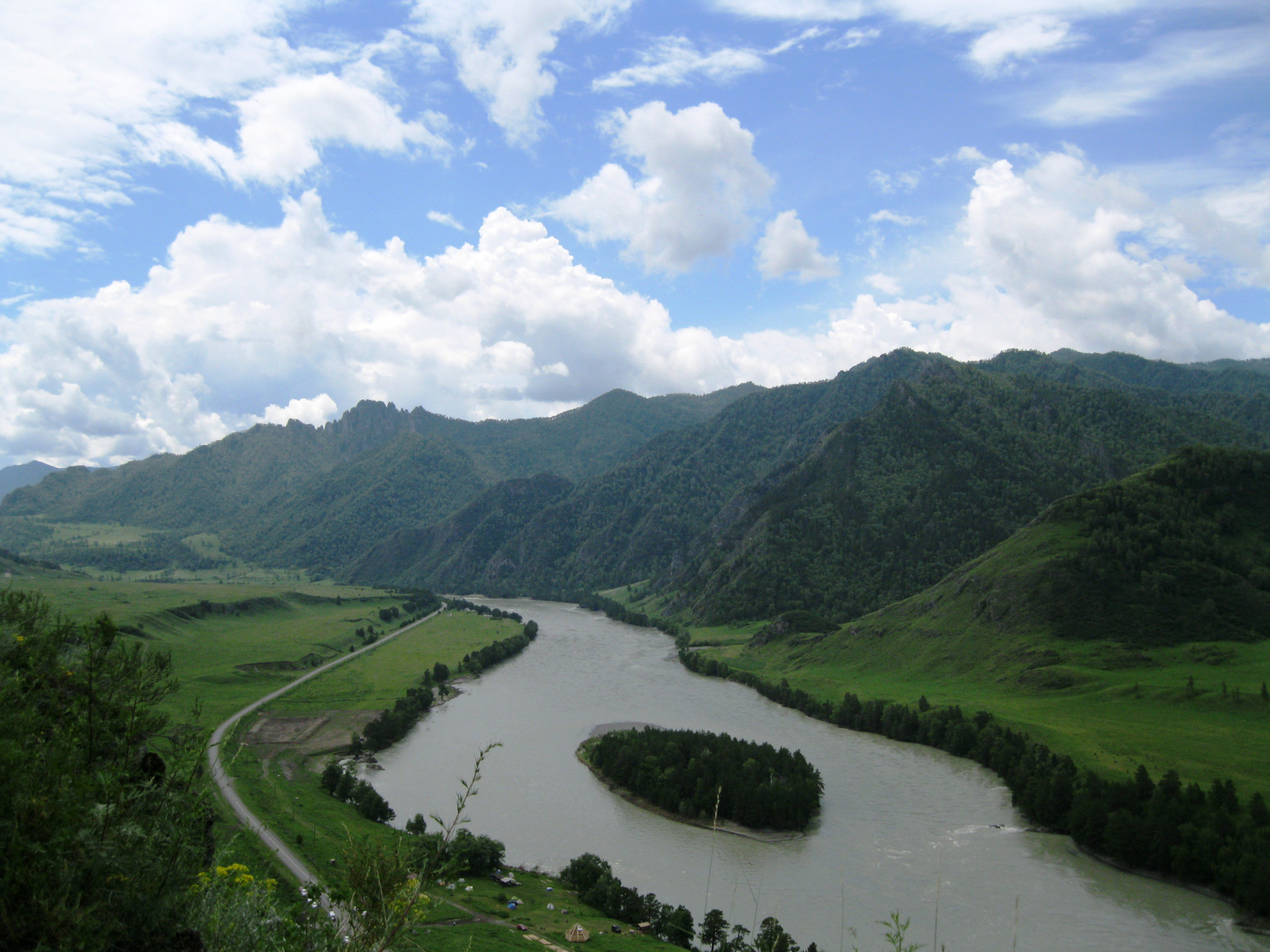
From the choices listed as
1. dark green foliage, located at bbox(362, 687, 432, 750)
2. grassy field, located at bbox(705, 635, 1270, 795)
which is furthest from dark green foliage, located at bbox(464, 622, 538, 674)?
grassy field, located at bbox(705, 635, 1270, 795)

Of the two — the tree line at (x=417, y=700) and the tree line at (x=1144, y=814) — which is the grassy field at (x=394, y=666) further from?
the tree line at (x=1144, y=814)

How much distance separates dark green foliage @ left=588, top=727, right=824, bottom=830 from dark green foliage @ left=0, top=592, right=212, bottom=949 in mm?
62445

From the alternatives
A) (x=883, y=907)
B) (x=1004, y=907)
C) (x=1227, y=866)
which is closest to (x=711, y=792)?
(x=883, y=907)

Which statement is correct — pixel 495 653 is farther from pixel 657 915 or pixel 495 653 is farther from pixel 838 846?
pixel 657 915

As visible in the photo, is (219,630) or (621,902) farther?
(219,630)

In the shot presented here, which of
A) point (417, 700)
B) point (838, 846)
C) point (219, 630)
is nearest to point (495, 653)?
point (417, 700)

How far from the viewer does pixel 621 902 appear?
50312mm

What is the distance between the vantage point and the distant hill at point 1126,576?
118 m

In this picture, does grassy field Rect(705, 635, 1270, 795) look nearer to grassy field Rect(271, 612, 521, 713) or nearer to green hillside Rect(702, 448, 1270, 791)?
green hillside Rect(702, 448, 1270, 791)

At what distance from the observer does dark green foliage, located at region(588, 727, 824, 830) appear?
6725 centimetres

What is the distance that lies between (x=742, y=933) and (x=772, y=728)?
177 ft

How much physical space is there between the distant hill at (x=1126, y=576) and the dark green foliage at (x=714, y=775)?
55.8 meters

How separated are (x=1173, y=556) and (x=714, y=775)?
102979 mm

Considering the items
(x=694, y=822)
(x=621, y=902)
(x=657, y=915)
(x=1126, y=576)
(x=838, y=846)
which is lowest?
(x=694, y=822)
